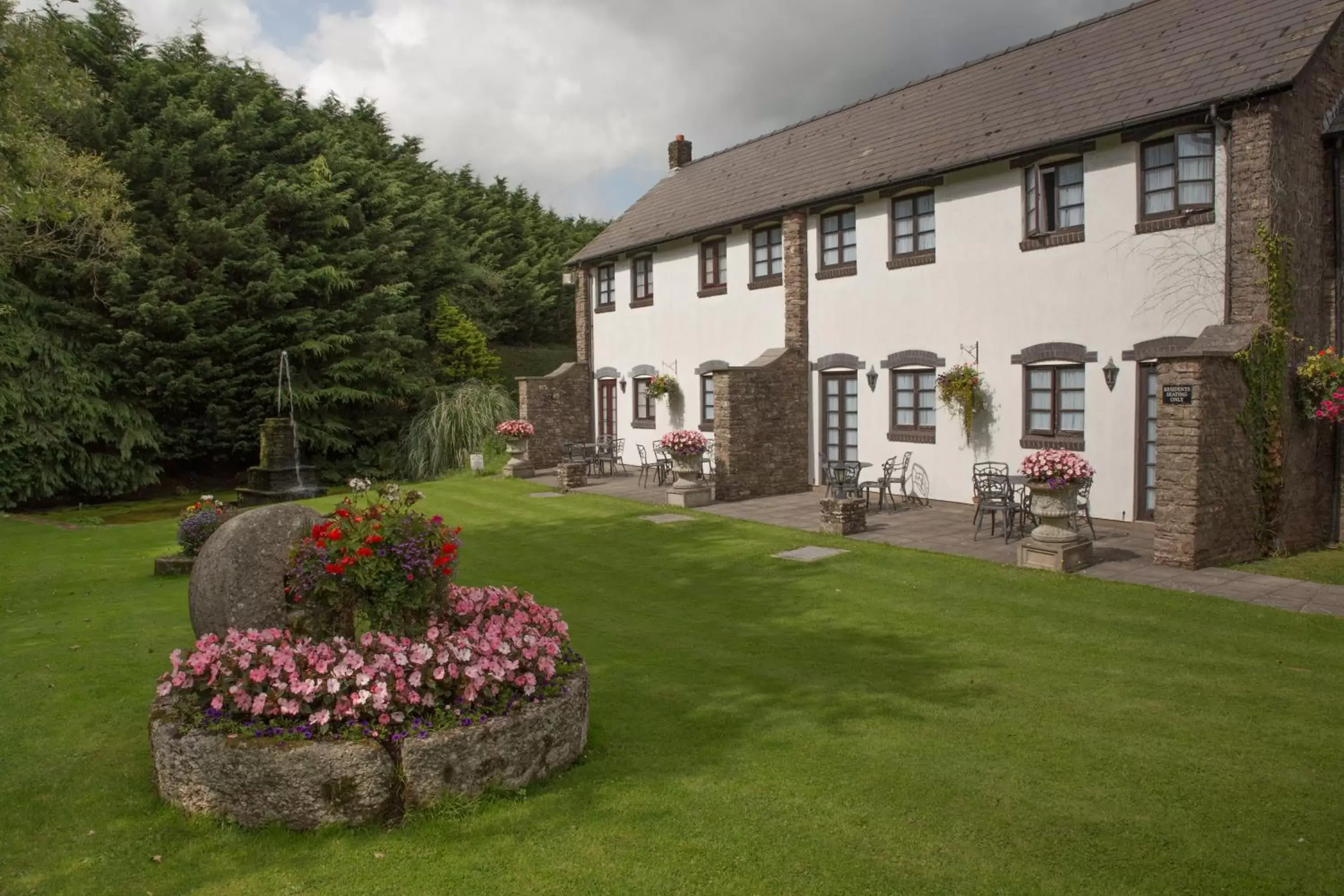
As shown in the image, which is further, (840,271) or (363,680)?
(840,271)

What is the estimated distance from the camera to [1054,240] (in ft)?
45.9

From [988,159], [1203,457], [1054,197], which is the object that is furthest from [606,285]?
[1203,457]

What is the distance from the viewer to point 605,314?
25.4 meters

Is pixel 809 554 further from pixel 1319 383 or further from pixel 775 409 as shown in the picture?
pixel 1319 383

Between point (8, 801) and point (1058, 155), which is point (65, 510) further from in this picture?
point (1058, 155)

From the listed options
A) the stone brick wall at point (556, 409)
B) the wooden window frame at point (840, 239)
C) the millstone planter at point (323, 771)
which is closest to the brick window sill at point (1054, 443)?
the wooden window frame at point (840, 239)

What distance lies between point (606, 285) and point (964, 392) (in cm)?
1313

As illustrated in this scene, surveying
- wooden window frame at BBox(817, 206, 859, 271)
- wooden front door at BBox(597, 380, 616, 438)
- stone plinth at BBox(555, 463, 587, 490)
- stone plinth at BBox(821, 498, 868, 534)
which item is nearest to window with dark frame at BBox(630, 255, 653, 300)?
wooden front door at BBox(597, 380, 616, 438)

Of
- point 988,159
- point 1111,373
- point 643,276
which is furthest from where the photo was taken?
point 643,276

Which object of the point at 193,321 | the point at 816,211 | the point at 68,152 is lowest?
the point at 193,321

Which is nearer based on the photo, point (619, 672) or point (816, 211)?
point (619, 672)

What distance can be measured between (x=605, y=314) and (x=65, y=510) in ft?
48.6

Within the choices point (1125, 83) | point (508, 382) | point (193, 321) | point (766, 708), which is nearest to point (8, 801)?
point (766, 708)

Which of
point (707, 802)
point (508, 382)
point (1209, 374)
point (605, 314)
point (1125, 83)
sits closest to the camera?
point (707, 802)
